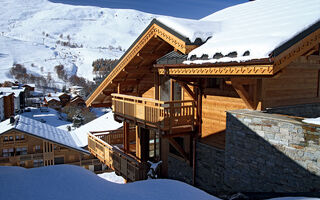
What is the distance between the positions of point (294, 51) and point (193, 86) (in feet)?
13.8

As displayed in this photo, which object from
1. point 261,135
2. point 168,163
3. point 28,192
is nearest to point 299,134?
point 261,135

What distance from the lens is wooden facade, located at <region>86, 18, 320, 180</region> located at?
20.3 ft

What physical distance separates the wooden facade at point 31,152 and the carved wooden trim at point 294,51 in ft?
66.9

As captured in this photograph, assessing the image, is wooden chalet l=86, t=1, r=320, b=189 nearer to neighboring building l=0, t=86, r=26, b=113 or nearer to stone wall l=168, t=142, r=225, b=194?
stone wall l=168, t=142, r=225, b=194

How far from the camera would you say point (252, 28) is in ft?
24.9

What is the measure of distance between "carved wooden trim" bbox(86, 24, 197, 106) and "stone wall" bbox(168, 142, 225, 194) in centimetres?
342

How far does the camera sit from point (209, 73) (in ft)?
22.5

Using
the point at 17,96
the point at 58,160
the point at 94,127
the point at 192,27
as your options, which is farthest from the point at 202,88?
the point at 17,96

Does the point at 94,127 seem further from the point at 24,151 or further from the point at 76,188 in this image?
the point at 76,188

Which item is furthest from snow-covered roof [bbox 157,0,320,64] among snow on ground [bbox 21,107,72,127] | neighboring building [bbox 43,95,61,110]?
neighboring building [bbox 43,95,61,110]

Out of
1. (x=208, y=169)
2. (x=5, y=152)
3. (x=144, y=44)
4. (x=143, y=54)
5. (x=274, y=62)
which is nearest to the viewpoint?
(x=274, y=62)

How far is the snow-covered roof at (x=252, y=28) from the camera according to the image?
5.89 m

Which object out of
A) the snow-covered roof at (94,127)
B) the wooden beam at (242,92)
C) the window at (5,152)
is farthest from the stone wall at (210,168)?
the window at (5,152)

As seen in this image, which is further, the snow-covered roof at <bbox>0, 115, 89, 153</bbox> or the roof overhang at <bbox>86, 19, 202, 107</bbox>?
the snow-covered roof at <bbox>0, 115, 89, 153</bbox>
